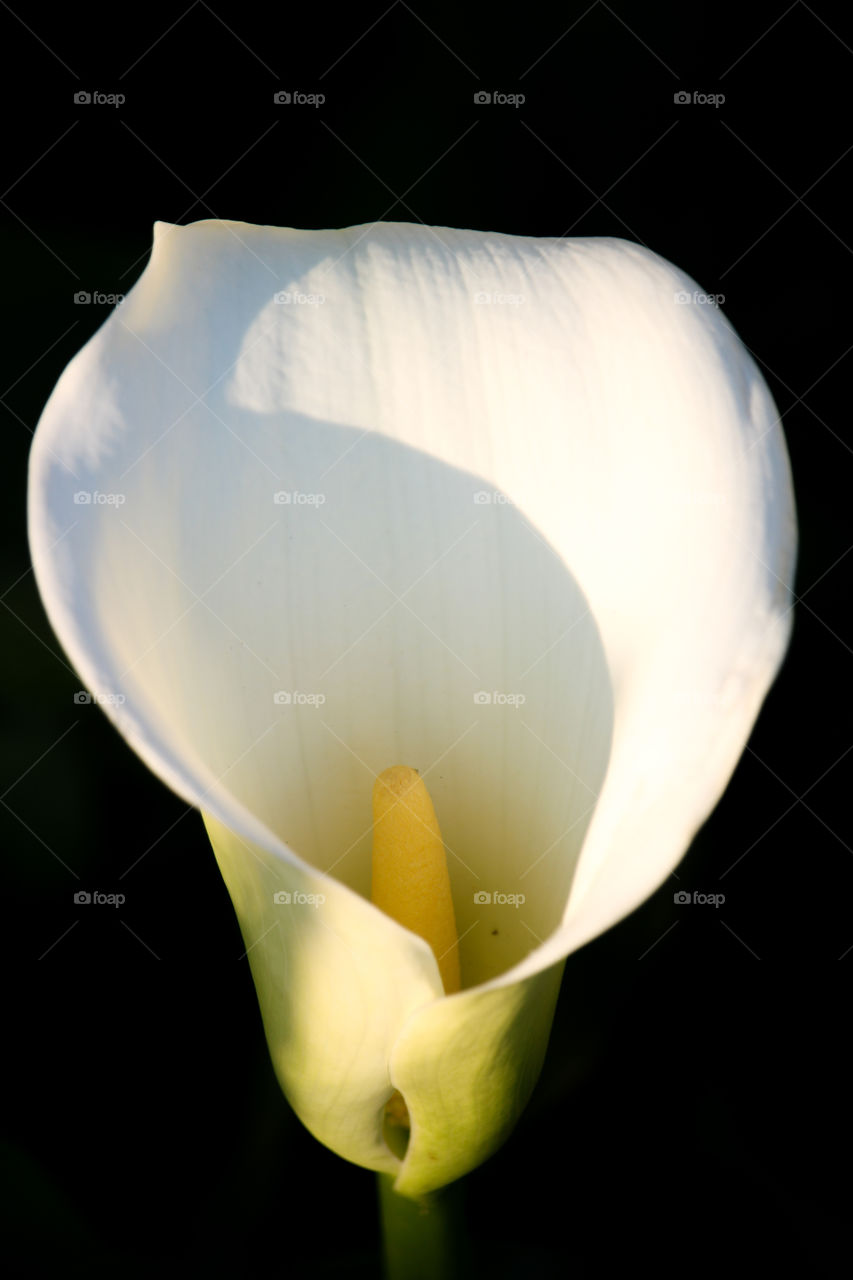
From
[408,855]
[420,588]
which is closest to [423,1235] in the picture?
[408,855]

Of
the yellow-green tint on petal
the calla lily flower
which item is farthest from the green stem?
the yellow-green tint on petal

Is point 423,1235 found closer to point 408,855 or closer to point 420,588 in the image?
point 408,855

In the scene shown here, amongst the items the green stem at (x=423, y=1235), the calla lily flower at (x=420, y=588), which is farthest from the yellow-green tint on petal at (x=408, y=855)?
the green stem at (x=423, y=1235)

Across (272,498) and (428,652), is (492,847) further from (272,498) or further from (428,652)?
(272,498)

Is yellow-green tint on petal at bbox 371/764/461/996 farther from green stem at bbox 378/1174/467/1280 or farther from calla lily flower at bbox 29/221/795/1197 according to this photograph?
green stem at bbox 378/1174/467/1280

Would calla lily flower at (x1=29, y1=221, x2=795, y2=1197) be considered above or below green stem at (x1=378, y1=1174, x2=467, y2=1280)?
above

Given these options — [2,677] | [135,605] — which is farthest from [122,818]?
[135,605]
